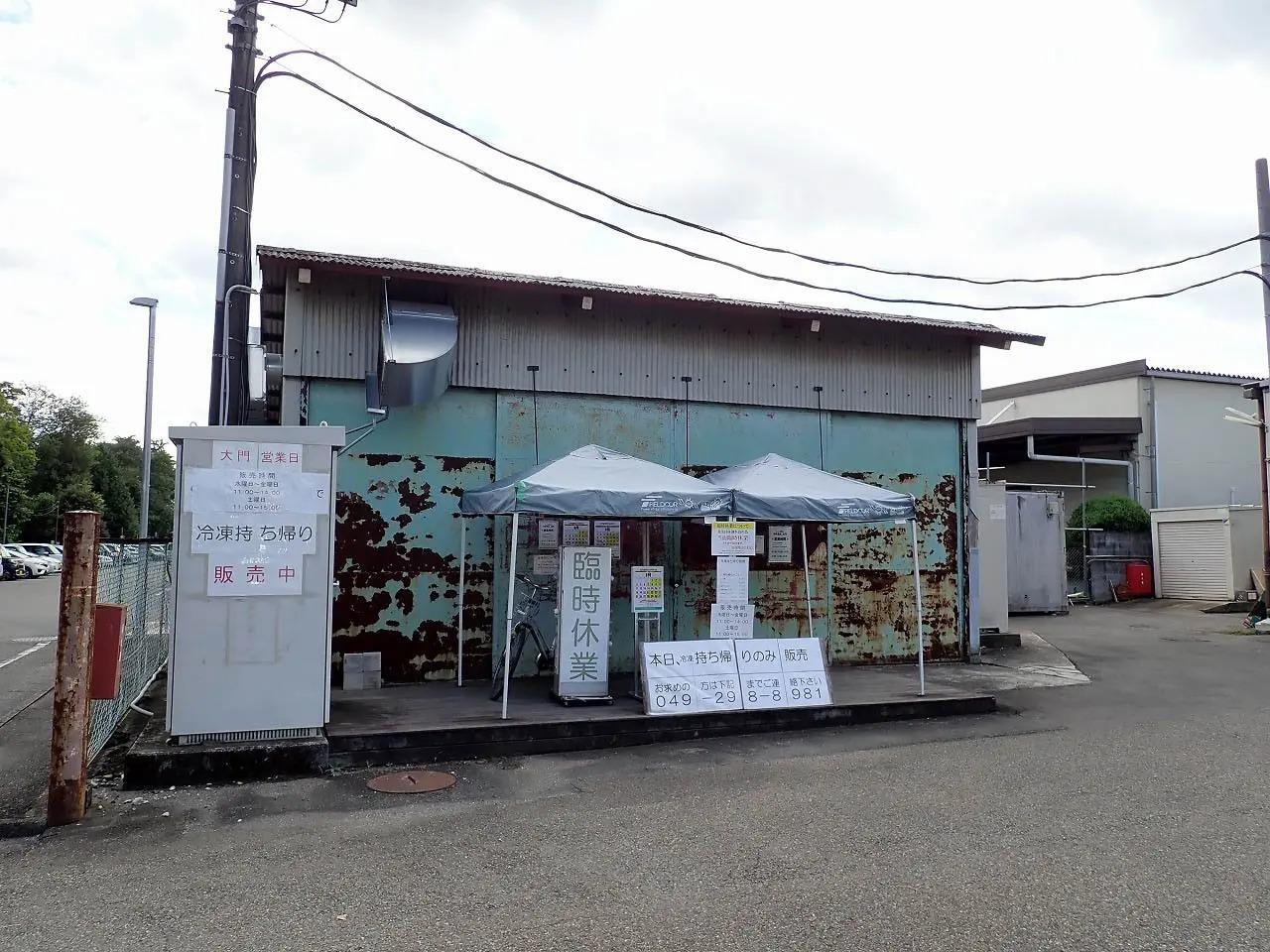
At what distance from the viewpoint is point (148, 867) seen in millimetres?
5020

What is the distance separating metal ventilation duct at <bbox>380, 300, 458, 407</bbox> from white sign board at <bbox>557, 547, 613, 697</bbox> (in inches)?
94.4

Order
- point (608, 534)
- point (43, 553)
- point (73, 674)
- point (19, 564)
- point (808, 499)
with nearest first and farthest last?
1. point (73, 674)
2. point (808, 499)
3. point (608, 534)
4. point (19, 564)
5. point (43, 553)

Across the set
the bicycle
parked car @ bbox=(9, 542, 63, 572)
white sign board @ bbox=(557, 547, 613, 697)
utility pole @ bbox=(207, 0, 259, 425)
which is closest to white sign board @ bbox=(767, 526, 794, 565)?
the bicycle

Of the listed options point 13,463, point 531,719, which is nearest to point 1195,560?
point 531,719

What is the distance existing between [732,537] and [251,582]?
436cm

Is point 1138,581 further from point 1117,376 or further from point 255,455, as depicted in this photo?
point 255,455

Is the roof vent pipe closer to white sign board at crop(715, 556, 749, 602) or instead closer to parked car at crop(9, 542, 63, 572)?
white sign board at crop(715, 556, 749, 602)

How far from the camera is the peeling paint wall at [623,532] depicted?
993 centimetres

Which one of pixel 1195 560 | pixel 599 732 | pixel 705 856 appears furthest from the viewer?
pixel 1195 560

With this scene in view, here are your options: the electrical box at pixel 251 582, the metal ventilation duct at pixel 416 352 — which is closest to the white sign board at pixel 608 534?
the metal ventilation duct at pixel 416 352

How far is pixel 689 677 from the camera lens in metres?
8.62

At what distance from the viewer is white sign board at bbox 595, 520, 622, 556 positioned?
10.3 m

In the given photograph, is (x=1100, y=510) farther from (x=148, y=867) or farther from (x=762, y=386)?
(x=148, y=867)

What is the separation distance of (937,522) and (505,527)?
6.01m
